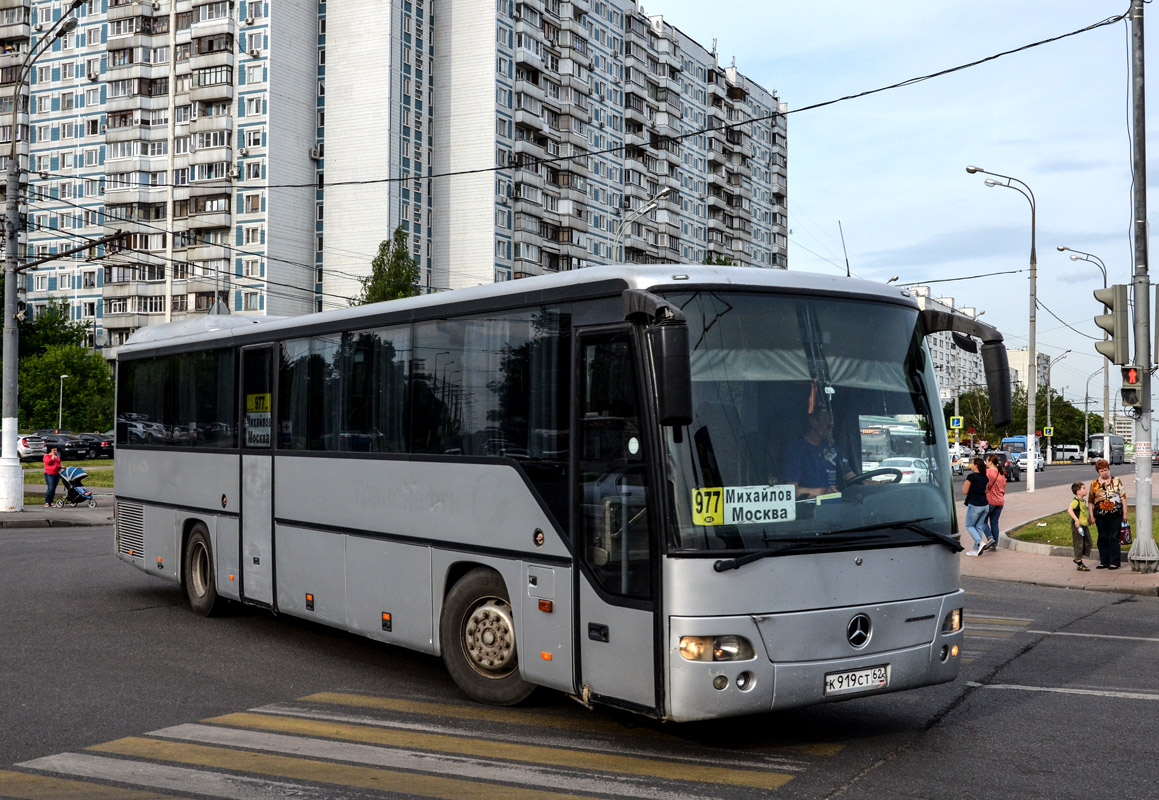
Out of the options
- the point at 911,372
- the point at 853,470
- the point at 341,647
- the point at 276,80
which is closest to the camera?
the point at 853,470

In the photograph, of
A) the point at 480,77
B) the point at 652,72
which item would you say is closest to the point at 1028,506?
the point at 480,77

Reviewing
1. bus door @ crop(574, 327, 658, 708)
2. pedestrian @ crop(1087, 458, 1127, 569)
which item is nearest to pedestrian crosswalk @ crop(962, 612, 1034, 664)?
bus door @ crop(574, 327, 658, 708)

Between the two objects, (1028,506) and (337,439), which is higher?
(337,439)

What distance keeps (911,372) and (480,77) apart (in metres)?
74.1

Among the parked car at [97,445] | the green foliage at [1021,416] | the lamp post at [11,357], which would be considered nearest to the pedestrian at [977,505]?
the lamp post at [11,357]

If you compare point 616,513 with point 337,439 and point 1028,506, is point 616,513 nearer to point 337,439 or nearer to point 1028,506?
point 337,439

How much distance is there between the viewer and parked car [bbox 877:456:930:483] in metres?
6.92

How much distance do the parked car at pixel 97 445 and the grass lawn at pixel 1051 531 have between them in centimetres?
5384

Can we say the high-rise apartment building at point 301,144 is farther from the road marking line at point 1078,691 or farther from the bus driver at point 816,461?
the bus driver at point 816,461

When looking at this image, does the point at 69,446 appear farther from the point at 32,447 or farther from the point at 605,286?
the point at 605,286

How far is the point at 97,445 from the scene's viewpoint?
67.5 meters

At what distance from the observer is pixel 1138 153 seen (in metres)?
18.7

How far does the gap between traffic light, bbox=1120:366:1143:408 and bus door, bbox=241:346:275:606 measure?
12981 millimetres

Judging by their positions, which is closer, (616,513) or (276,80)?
(616,513)
